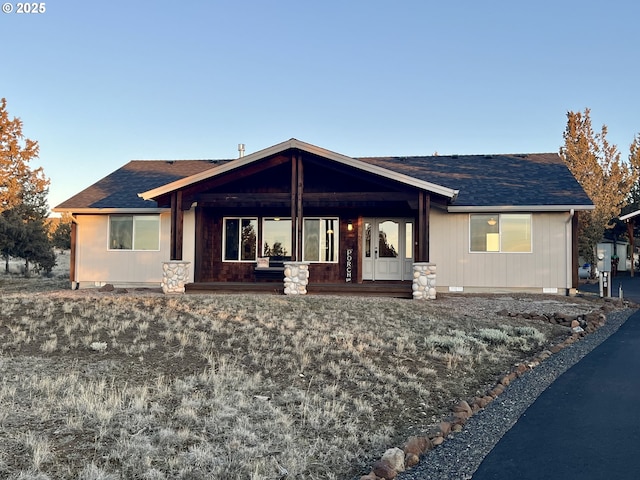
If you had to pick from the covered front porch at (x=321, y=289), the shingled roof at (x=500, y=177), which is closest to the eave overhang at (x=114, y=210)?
the covered front porch at (x=321, y=289)

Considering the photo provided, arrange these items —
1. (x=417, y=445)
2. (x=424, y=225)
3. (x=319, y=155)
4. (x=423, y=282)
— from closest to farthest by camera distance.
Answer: (x=417, y=445) < (x=423, y=282) < (x=424, y=225) < (x=319, y=155)

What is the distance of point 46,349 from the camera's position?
6430mm

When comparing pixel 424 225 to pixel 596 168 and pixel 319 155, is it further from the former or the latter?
pixel 596 168

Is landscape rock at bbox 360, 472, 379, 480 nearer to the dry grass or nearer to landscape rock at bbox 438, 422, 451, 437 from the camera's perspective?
the dry grass

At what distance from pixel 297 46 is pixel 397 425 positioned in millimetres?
15553

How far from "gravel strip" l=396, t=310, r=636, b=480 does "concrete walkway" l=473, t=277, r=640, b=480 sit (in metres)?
0.08

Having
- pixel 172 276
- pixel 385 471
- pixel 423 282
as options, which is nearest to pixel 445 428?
pixel 385 471

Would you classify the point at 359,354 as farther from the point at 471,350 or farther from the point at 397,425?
the point at 397,425

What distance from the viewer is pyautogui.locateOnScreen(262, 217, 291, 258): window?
15.1 m

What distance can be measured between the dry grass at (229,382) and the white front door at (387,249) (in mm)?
4876

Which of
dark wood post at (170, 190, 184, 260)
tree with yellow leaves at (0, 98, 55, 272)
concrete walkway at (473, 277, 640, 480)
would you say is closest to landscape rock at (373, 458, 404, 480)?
concrete walkway at (473, 277, 640, 480)

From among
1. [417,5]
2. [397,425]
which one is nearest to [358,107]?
[417,5]

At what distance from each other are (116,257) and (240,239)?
3.81m

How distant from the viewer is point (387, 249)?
15.0 metres
